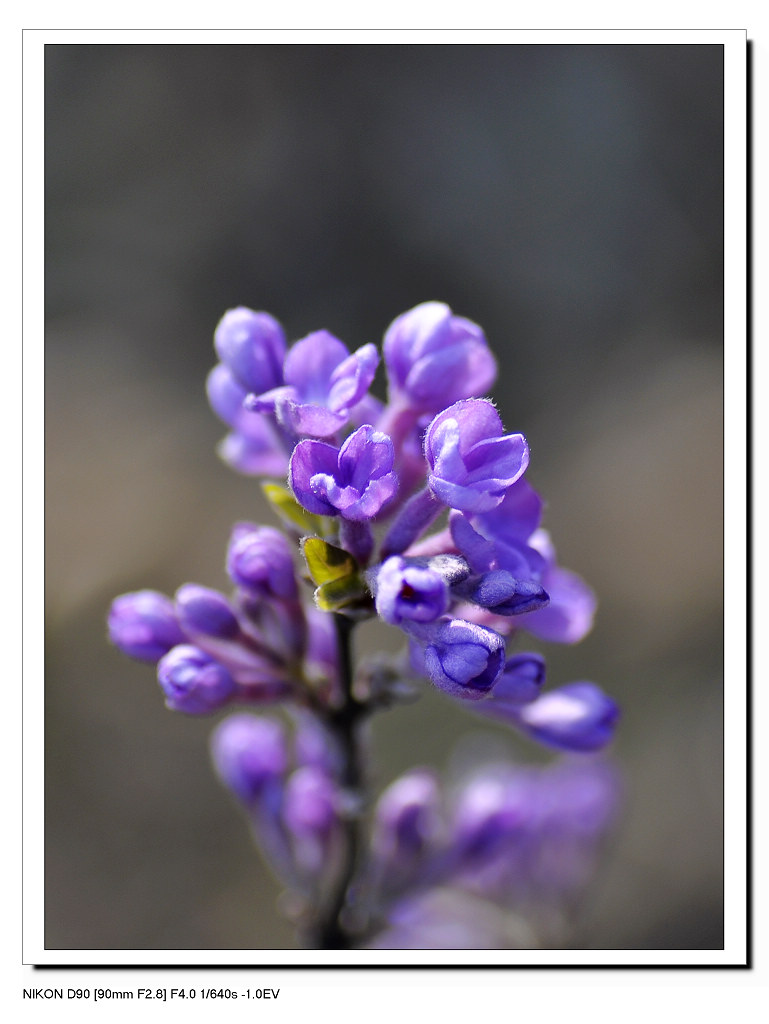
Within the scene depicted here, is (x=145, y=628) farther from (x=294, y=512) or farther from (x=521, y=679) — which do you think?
(x=521, y=679)

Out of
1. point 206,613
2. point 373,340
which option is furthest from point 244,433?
point 373,340

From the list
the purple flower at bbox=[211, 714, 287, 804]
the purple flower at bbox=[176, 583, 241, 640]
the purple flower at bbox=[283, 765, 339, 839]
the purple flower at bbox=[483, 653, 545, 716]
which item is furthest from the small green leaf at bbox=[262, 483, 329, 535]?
the purple flower at bbox=[211, 714, 287, 804]

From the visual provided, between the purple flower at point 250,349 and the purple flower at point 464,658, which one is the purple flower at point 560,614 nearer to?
the purple flower at point 464,658

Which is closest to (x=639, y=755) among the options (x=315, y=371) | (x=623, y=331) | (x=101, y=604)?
(x=623, y=331)

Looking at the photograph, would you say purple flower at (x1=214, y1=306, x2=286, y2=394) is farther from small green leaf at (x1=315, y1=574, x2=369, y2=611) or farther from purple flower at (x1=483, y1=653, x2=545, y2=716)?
purple flower at (x1=483, y1=653, x2=545, y2=716)
